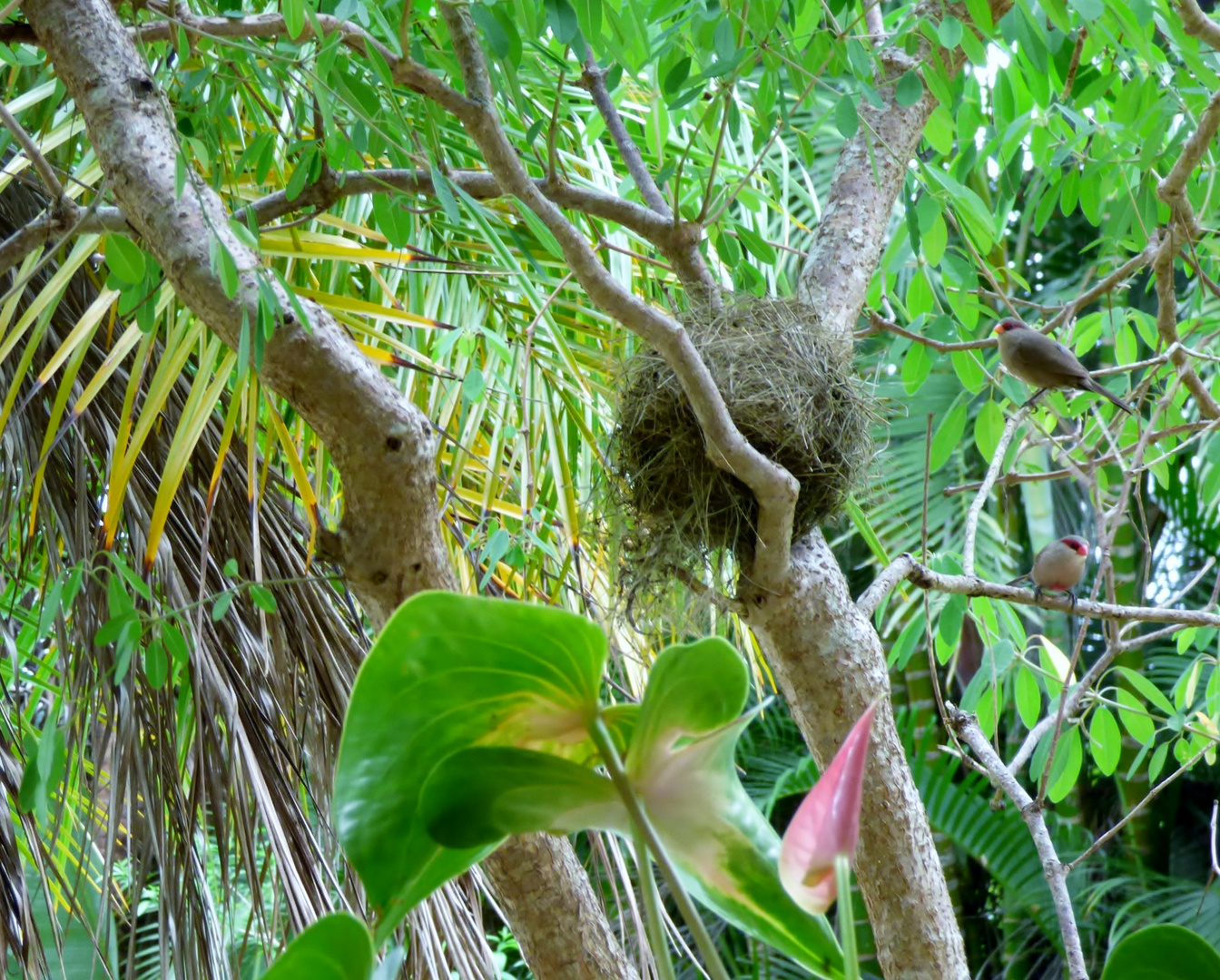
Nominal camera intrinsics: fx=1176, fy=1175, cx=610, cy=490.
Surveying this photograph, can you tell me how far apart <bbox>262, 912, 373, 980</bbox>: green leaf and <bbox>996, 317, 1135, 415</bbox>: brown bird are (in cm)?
150

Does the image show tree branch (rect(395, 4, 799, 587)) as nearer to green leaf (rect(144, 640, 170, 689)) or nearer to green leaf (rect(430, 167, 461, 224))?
green leaf (rect(430, 167, 461, 224))

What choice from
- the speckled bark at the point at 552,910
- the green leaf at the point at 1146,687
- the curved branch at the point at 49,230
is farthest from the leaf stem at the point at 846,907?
the green leaf at the point at 1146,687

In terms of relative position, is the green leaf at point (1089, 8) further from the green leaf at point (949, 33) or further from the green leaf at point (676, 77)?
the green leaf at point (676, 77)

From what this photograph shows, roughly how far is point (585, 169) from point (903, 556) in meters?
0.96

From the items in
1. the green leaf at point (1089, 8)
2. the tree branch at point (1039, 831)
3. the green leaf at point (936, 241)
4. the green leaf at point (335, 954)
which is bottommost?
the tree branch at point (1039, 831)

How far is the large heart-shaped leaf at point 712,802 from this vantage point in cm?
45

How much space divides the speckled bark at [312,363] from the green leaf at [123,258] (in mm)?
70

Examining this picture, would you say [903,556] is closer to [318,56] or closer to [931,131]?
[931,131]

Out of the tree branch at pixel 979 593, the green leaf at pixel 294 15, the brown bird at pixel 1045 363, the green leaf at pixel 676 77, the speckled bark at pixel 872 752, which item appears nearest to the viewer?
the green leaf at pixel 294 15

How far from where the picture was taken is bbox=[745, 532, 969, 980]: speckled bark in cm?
126

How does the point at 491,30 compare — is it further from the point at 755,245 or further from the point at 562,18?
the point at 755,245

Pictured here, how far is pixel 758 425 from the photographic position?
1.35 meters

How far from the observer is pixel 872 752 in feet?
4.09

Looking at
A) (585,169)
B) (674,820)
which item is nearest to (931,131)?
(585,169)
